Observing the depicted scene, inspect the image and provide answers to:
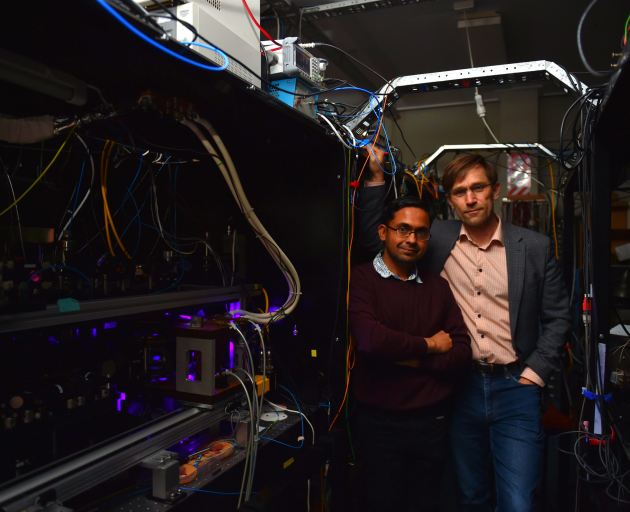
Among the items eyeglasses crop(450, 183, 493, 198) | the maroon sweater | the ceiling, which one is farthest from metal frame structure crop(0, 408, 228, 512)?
the ceiling

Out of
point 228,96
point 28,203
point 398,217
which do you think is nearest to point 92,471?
point 28,203

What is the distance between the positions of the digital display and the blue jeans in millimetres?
1324

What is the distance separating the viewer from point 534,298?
174cm

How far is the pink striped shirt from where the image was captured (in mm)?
1719

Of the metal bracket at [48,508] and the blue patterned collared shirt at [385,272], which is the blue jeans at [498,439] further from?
A: the metal bracket at [48,508]

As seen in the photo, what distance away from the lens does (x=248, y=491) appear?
133 cm

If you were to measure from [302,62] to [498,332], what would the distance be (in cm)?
126

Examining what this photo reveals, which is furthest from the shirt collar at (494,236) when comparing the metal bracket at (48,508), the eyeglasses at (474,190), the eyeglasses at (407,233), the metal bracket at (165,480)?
the metal bracket at (48,508)

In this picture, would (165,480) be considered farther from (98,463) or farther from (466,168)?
(466,168)

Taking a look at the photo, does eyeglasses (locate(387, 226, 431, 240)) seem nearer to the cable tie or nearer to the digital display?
the digital display

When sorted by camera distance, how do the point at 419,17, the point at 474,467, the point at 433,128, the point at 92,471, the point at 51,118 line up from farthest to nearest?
1. the point at 433,128
2. the point at 419,17
3. the point at 474,467
4. the point at 51,118
5. the point at 92,471

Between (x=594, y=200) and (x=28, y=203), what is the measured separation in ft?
6.19

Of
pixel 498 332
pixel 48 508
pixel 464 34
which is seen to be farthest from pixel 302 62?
pixel 464 34

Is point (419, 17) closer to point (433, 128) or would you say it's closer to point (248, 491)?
point (433, 128)
